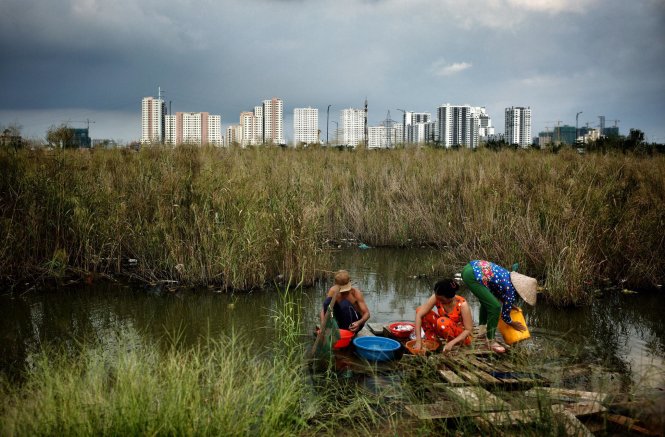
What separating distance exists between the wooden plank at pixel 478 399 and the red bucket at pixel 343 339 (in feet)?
5.34

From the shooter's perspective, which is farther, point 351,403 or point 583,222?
point 583,222

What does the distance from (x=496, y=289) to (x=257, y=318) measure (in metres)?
2.64

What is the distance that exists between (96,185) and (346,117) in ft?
207

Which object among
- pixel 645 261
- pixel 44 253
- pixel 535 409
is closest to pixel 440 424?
pixel 535 409

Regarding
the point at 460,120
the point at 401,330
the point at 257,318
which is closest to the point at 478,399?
the point at 401,330

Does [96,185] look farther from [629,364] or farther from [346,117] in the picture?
[346,117]

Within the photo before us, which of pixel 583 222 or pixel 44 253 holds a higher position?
pixel 583 222

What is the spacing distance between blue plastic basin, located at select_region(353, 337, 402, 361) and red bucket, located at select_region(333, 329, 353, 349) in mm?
107

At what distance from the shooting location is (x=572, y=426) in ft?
10.6

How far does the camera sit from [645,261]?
7652 millimetres

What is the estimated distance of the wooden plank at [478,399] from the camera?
339 centimetres

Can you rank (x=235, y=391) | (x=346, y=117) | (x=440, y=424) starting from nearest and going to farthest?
(x=235, y=391) < (x=440, y=424) < (x=346, y=117)

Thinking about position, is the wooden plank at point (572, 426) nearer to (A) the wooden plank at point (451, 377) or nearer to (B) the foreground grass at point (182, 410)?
(B) the foreground grass at point (182, 410)

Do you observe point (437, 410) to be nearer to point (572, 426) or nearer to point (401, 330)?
point (572, 426)
